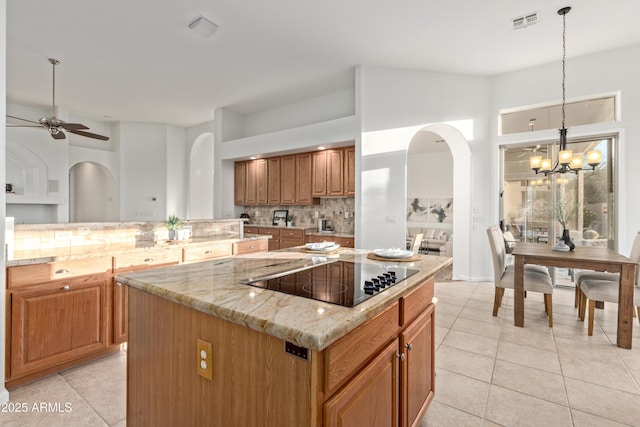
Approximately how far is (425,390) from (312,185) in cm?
439

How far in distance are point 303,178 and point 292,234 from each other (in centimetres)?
107

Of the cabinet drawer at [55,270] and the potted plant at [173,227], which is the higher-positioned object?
the potted plant at [173,227]

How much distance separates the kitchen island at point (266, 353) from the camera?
908 mm

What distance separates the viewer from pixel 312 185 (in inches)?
227

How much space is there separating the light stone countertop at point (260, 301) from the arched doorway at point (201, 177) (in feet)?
22.0

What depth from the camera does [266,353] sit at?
97 centimetres

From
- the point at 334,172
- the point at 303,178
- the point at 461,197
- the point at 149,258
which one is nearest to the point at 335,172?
the point at 334,172

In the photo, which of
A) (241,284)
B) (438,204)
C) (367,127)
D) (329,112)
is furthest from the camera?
(438,204)

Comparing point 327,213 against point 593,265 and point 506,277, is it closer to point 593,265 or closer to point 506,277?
point 506,277

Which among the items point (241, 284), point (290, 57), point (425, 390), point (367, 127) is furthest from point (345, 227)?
point (241, 284)

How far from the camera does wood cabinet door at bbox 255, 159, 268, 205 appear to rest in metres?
6.45

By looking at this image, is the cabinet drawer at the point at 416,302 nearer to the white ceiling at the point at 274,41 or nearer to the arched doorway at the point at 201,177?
the white ceiling at the point at 274,41

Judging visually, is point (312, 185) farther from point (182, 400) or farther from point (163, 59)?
point (182, 400)

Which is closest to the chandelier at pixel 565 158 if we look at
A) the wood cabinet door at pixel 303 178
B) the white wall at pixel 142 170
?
the wood cabinet door at pixel 303 178
